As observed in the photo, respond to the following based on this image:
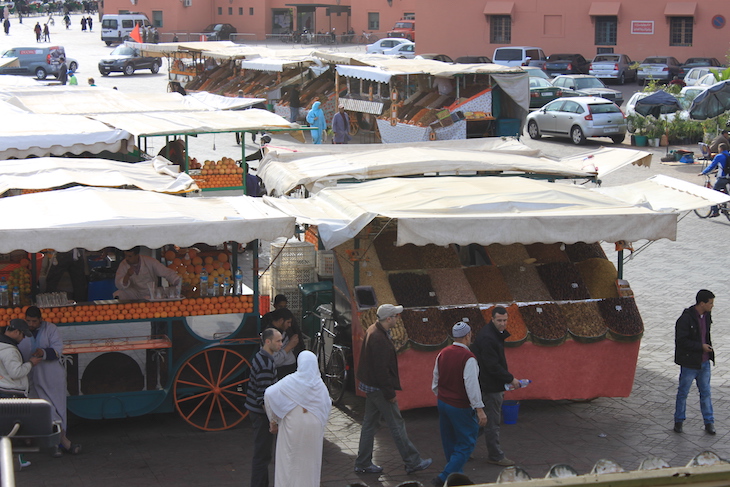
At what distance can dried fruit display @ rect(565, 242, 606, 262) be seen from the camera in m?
10.0

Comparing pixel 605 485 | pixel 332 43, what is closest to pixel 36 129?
pixel 605 485

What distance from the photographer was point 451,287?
29.8ft

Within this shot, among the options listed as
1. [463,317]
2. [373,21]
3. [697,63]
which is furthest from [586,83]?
[373,21]

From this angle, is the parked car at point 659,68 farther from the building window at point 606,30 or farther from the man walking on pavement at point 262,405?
the man walking on pavement at point 262,405

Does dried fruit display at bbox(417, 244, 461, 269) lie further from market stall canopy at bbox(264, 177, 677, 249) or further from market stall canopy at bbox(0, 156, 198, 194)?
market stall canopy at bbox(0, 156, 198, 194)

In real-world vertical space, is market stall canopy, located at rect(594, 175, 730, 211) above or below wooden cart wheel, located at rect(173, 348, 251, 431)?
above

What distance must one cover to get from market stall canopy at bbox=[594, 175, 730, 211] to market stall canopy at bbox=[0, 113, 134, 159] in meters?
7.30

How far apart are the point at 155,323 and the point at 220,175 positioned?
8.14m

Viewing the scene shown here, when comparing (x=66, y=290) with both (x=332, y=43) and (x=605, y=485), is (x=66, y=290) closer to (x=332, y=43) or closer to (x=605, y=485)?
(x=605, y=485)

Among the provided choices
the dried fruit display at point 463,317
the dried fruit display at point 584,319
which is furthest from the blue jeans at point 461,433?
the dried fruit display at point 584,319

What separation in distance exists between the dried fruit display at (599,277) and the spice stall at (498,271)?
0.04 ft

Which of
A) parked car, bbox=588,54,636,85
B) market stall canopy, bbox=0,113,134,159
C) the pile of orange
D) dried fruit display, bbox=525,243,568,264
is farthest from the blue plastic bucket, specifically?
parked car, bbox=588,54,636,85

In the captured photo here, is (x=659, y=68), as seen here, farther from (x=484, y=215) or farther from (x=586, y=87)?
(x=484, y=215)

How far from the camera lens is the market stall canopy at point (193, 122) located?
14328 mm
